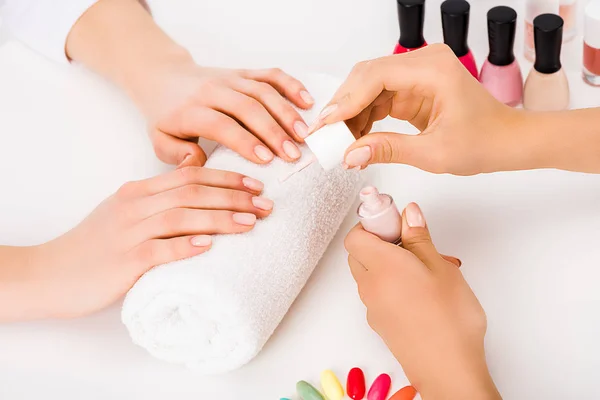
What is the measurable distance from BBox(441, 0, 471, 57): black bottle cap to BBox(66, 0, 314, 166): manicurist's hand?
22cm

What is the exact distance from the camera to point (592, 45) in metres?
1.01

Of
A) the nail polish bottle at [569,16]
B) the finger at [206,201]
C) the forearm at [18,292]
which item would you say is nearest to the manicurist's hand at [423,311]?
the finger at [206,201]

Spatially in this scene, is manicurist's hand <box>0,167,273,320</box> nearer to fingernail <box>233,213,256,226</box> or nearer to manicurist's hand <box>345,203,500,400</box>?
fingernail <box>233,213,256,226</box>

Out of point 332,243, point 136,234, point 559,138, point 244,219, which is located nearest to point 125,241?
point 136,234

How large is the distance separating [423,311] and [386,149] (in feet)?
0.53

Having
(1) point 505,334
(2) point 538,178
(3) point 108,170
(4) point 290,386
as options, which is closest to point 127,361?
(4) point 290,386

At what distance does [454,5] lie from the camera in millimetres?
1013

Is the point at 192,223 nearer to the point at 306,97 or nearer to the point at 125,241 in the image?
the point at 125,241

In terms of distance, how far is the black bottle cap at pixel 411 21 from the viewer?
1.02 meters

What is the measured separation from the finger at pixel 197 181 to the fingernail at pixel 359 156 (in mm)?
124

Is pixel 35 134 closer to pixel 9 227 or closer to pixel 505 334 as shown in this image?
pixel 9 227

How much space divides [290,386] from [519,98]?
0.51 m

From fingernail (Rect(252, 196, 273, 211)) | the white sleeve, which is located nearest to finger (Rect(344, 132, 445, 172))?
fingernail (Rect(252, 196, 273, 211))

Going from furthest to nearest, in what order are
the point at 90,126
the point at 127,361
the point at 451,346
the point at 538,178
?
the point at 90,126 → the point at 538,178 → the point at 127,361 → the point at 451,346
